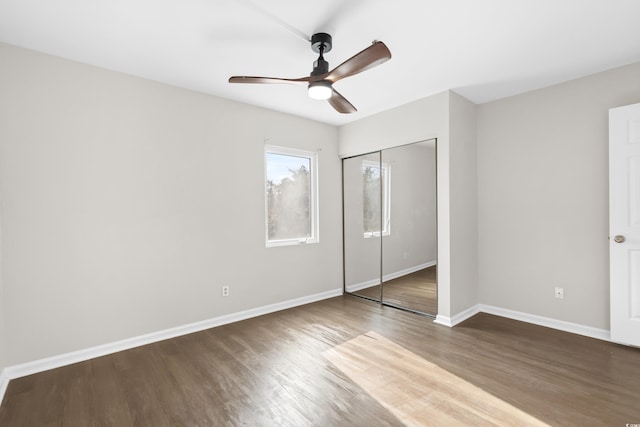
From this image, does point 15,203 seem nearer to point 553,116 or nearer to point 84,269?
point 84,269

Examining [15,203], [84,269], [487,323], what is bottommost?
[487,323]

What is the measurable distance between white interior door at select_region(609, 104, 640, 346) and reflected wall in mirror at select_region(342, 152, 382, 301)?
2276mm

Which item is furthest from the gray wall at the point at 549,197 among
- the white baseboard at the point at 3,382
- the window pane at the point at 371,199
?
the white baseboard at the point at 3,382

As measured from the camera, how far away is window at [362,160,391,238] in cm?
400

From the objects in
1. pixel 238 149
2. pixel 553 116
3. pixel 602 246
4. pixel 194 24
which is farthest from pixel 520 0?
pixel 238 149

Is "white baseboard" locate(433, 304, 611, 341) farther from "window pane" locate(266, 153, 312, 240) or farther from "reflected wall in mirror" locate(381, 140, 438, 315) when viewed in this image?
"window pane" locate(266, 153, 312, 240)

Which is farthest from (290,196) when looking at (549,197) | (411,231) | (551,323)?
(551,323)

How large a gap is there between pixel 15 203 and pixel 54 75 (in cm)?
107

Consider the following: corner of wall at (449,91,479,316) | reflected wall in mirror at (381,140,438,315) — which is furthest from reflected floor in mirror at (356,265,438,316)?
corner of wall at (449,91,479,316)

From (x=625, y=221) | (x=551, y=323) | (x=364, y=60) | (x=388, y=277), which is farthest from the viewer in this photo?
(x=388, y=277)

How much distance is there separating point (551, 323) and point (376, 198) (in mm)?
2330

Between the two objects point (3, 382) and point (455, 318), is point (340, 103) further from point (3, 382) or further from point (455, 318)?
point (3, 382)

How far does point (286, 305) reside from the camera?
154 inches

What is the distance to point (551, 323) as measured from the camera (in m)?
3.20
